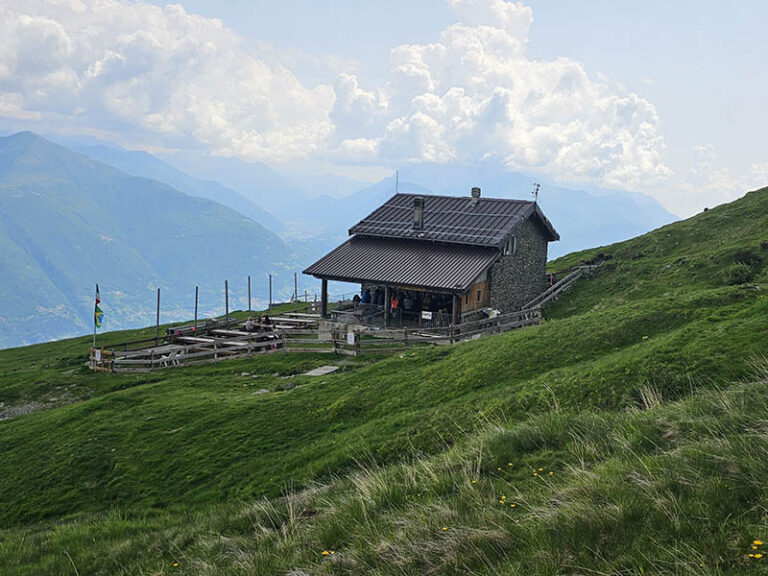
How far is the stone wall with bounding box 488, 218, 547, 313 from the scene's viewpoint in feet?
123

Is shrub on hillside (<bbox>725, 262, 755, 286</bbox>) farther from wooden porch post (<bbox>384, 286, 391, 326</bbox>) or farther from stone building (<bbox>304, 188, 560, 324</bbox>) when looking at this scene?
wooden porch post (<bbox>384, 286, 391, 326</bbox>)

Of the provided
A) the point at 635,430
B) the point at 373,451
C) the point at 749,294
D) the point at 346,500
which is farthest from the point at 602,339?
the point at 346,500

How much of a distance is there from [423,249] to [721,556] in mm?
32533

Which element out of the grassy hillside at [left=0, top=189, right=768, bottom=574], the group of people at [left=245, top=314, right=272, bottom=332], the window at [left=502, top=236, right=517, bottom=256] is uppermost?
the window at [left=502, top=236, right=517, bottom=256]

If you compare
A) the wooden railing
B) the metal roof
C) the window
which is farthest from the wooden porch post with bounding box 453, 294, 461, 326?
the window

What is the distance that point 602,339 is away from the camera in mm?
19219

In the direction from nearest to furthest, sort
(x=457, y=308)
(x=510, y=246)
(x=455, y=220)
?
(x=457, y=308), (x=510, y=246), (x=455, y=220)

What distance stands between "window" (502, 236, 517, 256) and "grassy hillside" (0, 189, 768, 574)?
12.9 meters

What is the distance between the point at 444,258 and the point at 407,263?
7.11 ft

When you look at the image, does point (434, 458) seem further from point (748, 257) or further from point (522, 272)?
point (522, 272)

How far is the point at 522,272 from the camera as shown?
40.3m

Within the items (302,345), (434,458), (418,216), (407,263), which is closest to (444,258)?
(407,263)

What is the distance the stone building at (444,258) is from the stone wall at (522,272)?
0.20 ft

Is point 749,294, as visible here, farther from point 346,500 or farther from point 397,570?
point 397,570
